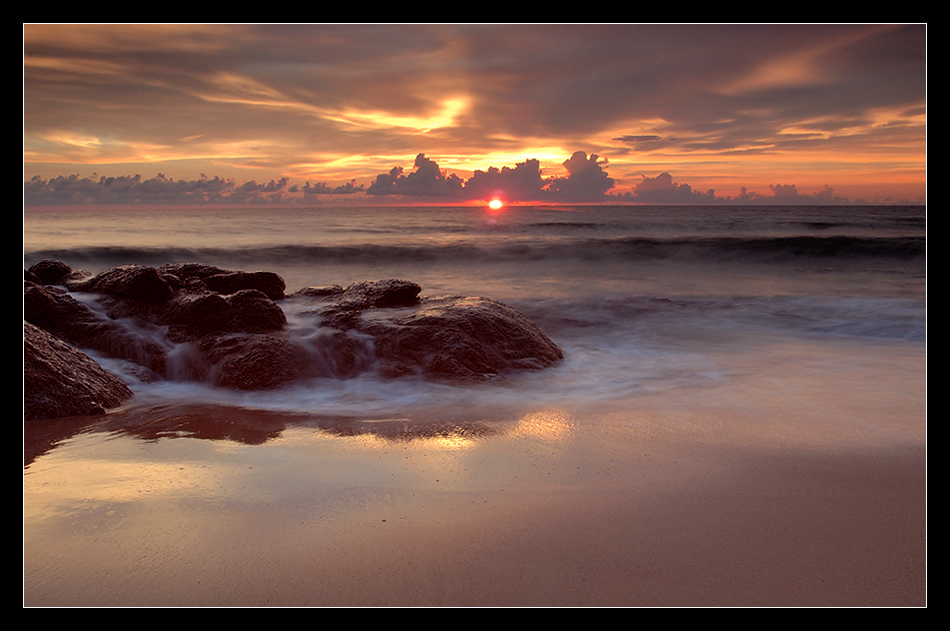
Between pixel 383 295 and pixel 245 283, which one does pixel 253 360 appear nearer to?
pixel 383 295

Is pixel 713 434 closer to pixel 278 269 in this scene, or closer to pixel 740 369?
pixel 740 369

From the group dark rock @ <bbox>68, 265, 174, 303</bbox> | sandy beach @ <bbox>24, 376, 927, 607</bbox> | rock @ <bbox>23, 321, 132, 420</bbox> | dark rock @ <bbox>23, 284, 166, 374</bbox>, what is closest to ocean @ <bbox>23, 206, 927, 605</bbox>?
sandy beach @ <bbox>24, 376, 927, 607</bbox>

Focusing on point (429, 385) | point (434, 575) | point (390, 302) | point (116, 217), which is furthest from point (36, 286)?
point (116, 217)

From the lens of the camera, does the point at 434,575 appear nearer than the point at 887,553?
Yes

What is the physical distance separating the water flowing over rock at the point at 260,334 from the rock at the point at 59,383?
0.53 meters

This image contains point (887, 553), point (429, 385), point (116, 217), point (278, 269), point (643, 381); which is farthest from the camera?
point (116, 217)

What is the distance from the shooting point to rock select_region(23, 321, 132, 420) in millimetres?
3176

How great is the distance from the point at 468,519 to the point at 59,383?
8.50ft

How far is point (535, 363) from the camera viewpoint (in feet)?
15.4

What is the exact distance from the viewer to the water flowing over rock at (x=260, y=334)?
4.17 m

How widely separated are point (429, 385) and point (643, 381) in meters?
1.62

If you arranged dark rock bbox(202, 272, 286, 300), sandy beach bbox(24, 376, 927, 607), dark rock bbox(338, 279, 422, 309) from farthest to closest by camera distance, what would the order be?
dark rock bbox(202, 272, 286, 300) < dark rock bbox(338, 279, 422, 309) < sandy beach bbox(24, 376, 927, 607)

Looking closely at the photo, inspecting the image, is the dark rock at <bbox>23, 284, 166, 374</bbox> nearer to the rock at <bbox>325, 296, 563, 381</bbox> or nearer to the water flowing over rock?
the water flowing over rock

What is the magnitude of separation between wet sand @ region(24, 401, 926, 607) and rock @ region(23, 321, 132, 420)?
26 cm
